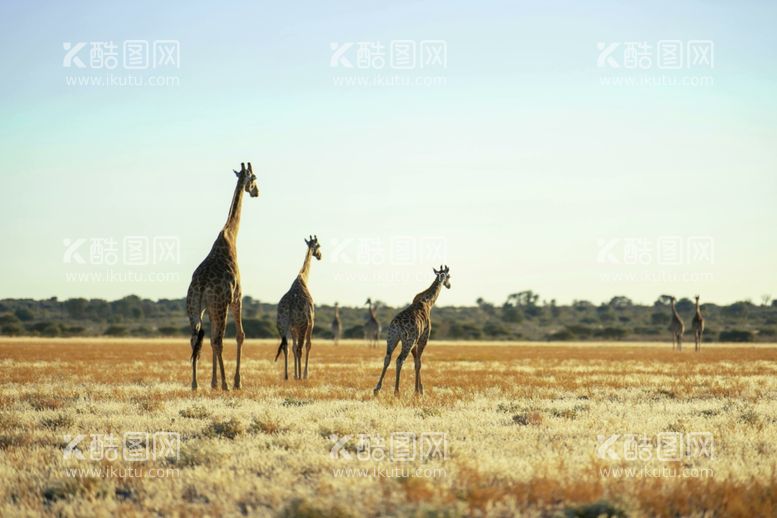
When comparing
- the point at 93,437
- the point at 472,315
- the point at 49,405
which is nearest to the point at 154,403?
the point at 49,405

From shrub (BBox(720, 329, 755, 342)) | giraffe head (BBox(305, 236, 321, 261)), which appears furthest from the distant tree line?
giraffe head (BBox(305, 236, 321, 261))

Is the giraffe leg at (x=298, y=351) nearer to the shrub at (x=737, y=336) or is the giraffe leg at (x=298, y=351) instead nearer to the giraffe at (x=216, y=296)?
the giraffe at (x=216, y=296)

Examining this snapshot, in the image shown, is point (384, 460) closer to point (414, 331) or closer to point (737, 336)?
point (414, 331)

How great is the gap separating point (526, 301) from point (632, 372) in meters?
137

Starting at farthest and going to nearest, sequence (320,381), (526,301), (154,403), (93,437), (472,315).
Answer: (526,301) → (472,315) → (320,381) → (154,403) → (93,437)

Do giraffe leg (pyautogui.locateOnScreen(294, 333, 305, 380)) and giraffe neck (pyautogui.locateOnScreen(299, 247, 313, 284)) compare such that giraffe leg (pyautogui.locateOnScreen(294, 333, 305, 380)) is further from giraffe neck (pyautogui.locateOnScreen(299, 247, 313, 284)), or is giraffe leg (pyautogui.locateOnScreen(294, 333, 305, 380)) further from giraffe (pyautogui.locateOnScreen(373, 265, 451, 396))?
giraffe (pyautogui.locateOnScreen(373, 265, 451, 396))

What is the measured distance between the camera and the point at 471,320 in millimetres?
135000

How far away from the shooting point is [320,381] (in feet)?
71.8

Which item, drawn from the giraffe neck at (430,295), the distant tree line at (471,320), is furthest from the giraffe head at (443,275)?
the distant tree line at (471,320)

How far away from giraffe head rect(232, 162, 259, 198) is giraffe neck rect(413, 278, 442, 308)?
17.8 ft

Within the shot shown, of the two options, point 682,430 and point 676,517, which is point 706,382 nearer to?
point 682,430

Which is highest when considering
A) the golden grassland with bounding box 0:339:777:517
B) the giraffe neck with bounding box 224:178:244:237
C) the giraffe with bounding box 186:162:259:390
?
the giraffe neck with bounding box 224:178:244:237

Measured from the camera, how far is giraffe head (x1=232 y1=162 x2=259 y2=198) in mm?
21391

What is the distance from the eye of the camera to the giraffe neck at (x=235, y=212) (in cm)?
2050
